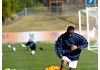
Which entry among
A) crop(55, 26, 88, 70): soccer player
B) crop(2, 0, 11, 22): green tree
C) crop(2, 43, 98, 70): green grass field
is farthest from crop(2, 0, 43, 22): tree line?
crop(55, 26, 88, 70): soccer player

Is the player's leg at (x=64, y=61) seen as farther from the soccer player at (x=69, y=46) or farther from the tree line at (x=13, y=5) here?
the tree line at (x=13, y=5)

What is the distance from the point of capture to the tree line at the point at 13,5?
159ft

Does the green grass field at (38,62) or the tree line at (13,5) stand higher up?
the tree line at (13,5)

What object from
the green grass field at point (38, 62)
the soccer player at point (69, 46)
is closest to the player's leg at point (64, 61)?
the soccer player at point (69, 46)

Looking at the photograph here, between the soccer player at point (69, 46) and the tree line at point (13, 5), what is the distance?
4016 centimetres

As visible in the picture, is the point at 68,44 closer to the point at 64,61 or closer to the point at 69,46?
the point at 69,46

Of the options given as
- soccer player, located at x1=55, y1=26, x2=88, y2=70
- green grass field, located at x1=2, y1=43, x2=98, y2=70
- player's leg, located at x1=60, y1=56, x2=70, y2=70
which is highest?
soccer player, located at x1=55, y1=26, x2=88, y2=70

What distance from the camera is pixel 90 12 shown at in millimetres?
23266

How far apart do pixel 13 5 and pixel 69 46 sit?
139 ft

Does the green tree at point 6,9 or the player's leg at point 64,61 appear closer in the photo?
the player's leg at point 64,61

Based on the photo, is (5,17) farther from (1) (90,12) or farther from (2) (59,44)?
(2) (59,44)

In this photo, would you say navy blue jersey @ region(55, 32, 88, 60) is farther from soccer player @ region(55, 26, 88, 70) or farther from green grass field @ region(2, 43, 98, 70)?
green grass field @ region(2, 43, 98, 70)

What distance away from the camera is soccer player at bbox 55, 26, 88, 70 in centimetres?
870

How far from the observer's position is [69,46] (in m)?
8.72
